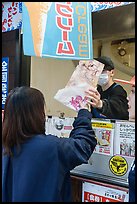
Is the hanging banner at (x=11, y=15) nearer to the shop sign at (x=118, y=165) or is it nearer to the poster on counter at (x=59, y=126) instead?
the poster on counter at (x=59, y=126)

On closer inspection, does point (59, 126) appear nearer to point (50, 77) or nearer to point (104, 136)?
point (104, 136)

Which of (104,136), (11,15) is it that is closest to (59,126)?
(104,136)

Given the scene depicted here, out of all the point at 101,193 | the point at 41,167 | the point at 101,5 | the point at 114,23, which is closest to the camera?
the point at 41,167

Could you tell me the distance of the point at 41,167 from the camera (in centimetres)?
157

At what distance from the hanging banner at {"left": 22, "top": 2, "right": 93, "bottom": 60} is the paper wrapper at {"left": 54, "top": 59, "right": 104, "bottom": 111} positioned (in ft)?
0.27

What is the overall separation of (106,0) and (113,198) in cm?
158

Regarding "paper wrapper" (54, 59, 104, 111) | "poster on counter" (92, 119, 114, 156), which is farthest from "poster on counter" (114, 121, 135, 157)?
"paper wrapper" (54, 59, 104, 111)

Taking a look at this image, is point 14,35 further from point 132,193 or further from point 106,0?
point 132,193

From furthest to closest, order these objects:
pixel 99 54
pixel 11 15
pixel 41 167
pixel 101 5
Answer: pixel 99 54, pixel 11 15, pixel 101 5, pixel 41 167

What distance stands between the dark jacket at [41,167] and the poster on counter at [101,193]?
53cm

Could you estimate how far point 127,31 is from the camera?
3668 mm

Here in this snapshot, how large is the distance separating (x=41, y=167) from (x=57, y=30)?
3.32 feet

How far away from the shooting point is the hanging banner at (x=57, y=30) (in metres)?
1.99

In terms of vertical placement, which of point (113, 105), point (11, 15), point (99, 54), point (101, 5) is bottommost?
point (113, 105)
